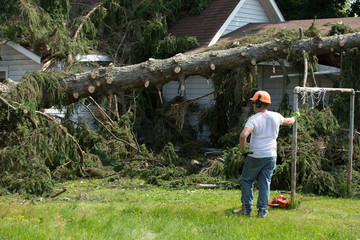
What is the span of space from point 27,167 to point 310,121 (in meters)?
5.74

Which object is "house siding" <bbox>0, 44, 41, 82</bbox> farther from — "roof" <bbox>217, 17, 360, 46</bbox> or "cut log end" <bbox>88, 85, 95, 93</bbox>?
"roof" <bbox>217, 17, 360, 46</bbox>

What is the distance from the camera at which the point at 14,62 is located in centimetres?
1501

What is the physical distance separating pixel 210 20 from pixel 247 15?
5.33 ft

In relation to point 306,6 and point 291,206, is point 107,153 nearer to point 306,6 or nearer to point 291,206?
point 291,206

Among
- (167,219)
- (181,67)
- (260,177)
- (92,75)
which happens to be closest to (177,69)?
(181,67)

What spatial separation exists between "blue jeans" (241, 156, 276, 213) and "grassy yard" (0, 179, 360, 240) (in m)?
0.27

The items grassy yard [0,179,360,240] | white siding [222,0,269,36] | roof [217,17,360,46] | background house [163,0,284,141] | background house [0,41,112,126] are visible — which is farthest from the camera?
white siding [222,0,269,36]

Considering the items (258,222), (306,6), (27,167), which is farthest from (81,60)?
(306,6)

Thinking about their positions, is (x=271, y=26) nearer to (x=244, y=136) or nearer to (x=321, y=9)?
(x=321, y=9)

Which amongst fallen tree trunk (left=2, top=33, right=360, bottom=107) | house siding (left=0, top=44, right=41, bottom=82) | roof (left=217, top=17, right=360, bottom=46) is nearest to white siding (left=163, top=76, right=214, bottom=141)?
roof (left=217, top=17, right=360, bottom=46)

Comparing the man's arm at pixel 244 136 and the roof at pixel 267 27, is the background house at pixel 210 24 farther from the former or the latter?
the man's arm at pixel 244 136

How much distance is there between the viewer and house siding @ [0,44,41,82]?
1479 centimetres

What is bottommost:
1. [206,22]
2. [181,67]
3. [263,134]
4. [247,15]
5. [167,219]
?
[167,219]

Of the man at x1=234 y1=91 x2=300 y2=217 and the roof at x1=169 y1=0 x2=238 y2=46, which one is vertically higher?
the roof at x1=169 y1=0 x2=238 y2=46
